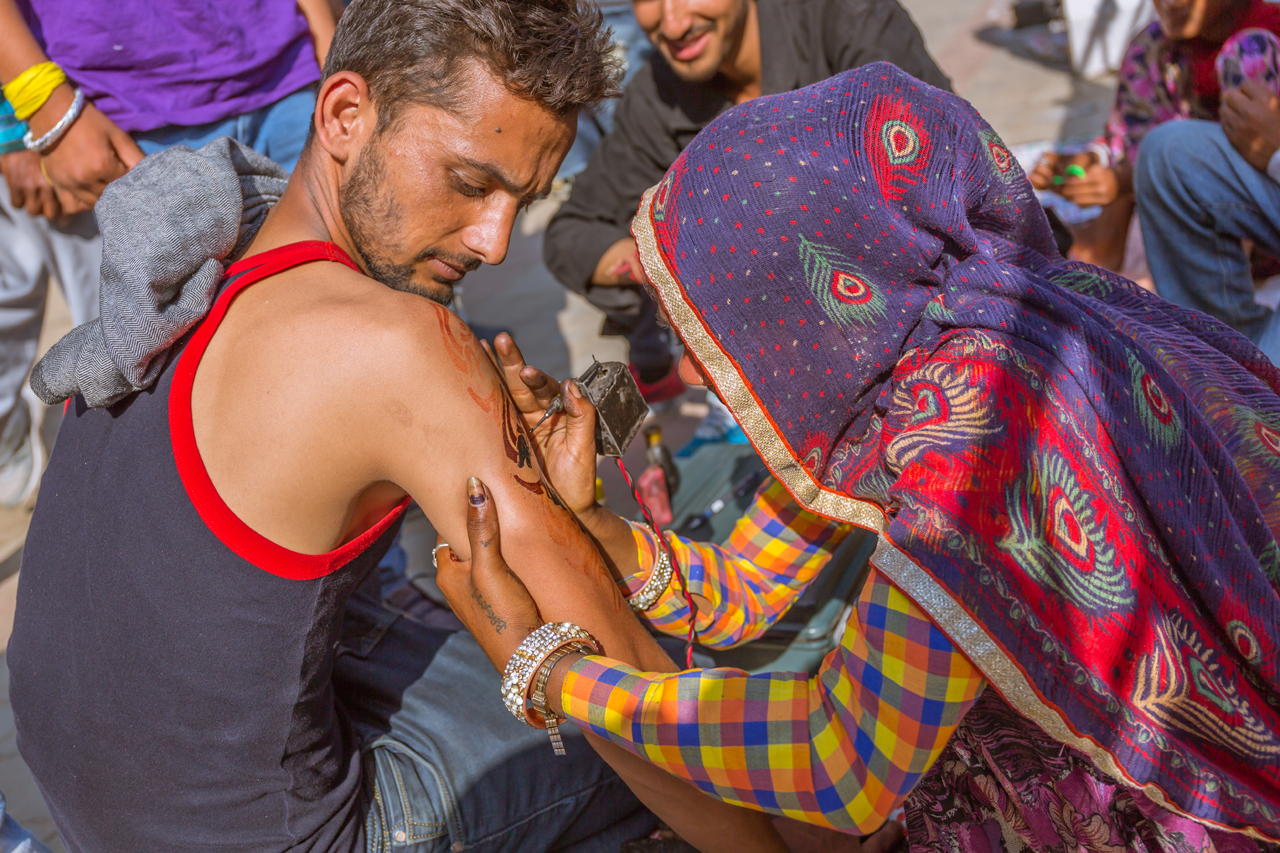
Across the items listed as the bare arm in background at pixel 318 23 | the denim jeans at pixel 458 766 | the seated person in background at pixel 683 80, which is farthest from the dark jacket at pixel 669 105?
the denim jeans at pixel 458 766

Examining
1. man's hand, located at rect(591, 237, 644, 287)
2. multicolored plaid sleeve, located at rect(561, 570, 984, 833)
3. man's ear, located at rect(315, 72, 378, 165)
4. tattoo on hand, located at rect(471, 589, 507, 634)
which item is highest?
man's ear, located at rect(315, 72, 378, 165)

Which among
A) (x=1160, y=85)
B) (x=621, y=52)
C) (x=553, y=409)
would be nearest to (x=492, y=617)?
(x=553, y=409)

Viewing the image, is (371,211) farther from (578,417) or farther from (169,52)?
(169,52)

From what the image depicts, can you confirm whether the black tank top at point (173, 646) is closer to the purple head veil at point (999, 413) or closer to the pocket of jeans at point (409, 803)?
the pocket of jeans at point (409, 803)

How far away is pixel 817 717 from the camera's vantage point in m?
1.37

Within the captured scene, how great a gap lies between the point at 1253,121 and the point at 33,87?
12.0 ft

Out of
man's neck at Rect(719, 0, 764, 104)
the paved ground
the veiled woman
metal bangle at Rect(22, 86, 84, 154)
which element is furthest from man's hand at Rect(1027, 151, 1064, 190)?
metal bangle at Rect(22, 86, 84, 154)

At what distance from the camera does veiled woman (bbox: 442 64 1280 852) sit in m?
1.28

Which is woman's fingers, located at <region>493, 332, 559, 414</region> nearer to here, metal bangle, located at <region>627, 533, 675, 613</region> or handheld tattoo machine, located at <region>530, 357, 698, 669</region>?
handheld tattoo machine, located at <region>530, 357, 698, 669</region>

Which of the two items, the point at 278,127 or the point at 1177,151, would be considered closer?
the point at 278,127

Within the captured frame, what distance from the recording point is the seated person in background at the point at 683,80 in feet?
10.5

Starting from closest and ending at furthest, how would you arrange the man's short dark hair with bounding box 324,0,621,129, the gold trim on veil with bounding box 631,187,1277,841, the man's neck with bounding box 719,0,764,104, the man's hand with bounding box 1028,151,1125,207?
the gold trim on veil with bounding box 631,187,1277,841 < the man's short dark hair with bounding box 324,0,621,129 < the man's neck with bounding box 719,0,764,104 < the man's hand with bounding box 1028,151,1125,207

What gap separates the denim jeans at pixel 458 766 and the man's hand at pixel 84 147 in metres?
1.50

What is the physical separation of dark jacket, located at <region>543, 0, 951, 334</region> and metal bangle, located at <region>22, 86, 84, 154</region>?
5.60 ft
